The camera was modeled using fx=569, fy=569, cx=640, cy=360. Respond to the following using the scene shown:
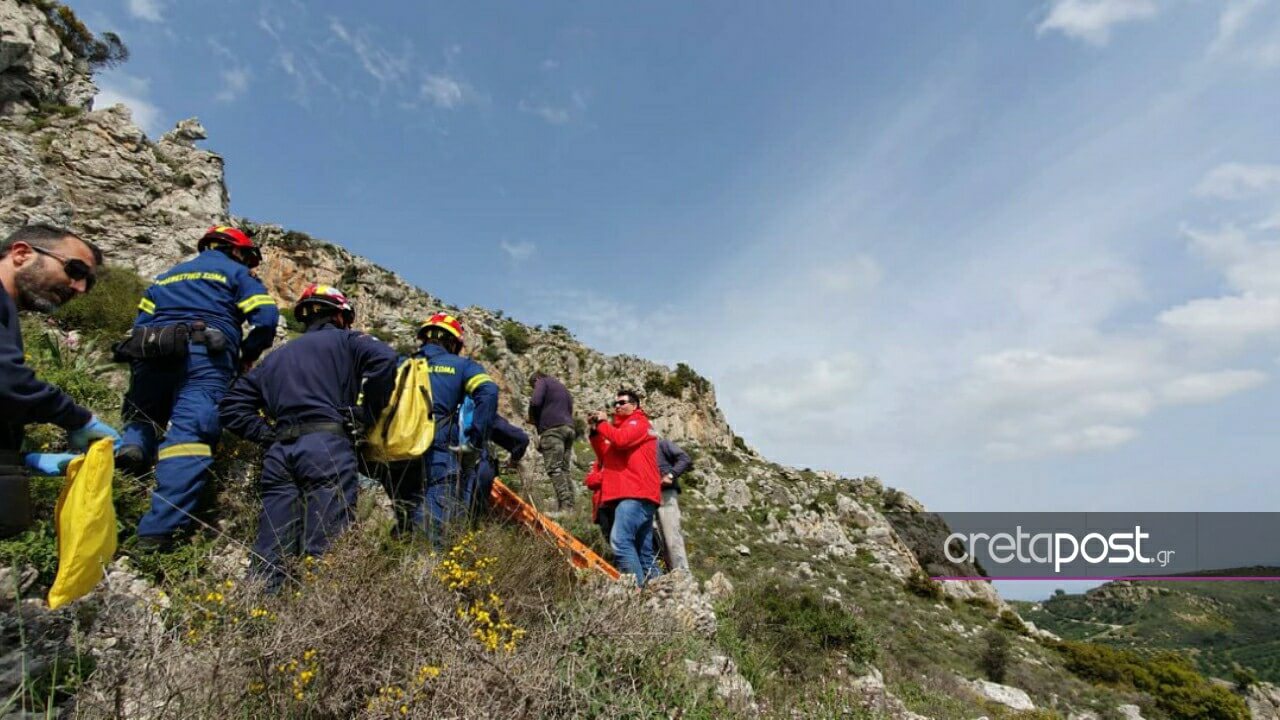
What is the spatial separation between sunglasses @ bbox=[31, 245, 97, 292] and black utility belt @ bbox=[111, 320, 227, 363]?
1.00 metres

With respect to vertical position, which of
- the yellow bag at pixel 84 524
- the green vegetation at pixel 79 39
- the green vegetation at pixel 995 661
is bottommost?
the green vegetation at pixel 995 661

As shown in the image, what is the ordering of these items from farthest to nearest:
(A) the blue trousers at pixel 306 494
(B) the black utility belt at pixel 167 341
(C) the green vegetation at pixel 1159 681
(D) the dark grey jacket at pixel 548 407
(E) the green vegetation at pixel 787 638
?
(C) the green vegetation at pixel 1159 681, (D) the dark grey jacket at pixel 548 407, (E) the green vegetation at pixel 787 638, (B) the black utility belt at pixel 167 341, (A) the blue trousers at pixel 306 494

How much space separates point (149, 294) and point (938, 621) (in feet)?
59.5

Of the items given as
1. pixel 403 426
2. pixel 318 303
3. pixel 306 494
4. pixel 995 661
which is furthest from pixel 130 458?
pixel 995 661

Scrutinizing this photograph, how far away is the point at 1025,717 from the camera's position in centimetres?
706

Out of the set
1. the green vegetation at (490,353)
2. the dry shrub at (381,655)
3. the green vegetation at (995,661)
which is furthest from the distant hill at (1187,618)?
the dry shrub at (381,655)

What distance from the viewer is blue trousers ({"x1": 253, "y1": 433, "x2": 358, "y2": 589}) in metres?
2.82

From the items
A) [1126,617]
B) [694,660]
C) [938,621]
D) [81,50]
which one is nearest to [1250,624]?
[1126,617]

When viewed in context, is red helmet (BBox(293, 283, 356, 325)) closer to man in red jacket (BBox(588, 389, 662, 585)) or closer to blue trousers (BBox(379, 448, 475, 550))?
blue trousers (BBox(379, 448, 475, 550))

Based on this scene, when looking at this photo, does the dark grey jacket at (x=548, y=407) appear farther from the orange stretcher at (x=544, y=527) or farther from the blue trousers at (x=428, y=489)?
the blue trousers at (x=428, y=489)

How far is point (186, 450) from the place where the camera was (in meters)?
3.09

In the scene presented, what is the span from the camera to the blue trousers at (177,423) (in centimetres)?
296

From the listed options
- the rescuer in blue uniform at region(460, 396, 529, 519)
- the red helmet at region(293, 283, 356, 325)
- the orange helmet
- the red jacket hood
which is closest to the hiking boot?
the red helmet at region(293, 283, 356, 325)

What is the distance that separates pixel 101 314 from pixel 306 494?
4696mm
